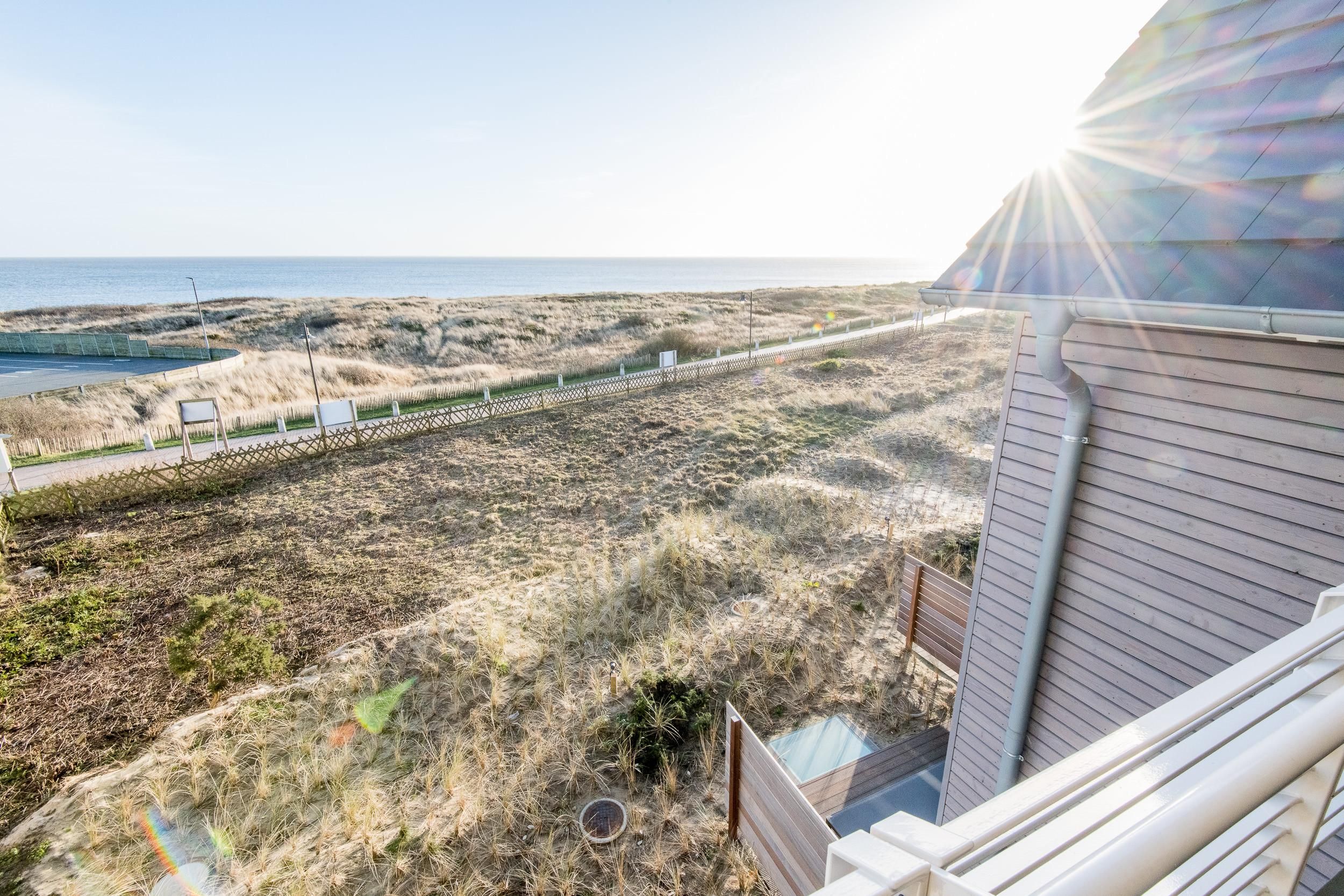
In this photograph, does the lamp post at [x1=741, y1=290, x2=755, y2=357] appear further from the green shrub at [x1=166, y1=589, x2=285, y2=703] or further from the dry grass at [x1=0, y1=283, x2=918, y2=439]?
the green shrub at [x1=166, y1=589, x2=285, y2=703]

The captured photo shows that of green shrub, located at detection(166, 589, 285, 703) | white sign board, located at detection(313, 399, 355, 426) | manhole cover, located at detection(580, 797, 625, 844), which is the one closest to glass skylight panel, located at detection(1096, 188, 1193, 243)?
manhole cover, located at detection(580, 797, 625, 844)

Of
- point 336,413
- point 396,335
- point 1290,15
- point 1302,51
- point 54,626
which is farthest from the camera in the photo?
point 396,335

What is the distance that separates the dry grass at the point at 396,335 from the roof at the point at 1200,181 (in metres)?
22.7

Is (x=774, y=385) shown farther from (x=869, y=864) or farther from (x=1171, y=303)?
(x=869, y=864)

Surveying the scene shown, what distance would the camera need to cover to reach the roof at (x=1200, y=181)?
267 centimetres

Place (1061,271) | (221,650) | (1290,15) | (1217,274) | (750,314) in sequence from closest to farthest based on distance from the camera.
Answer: (1217,274) < (1290,15) < (1061,271) < (221,650) < (750,314)

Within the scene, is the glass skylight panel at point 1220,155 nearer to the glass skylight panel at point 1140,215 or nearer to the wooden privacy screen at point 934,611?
the glass skylight panel at point 1140,215

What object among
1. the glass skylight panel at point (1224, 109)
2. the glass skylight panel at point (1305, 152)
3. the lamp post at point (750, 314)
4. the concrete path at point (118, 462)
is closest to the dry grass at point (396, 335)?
the lamp post at point (750, 314)

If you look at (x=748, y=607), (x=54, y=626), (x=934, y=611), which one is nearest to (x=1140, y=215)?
(x=934, y=611)

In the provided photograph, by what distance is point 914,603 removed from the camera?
7086mm

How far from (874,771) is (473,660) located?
4.70m

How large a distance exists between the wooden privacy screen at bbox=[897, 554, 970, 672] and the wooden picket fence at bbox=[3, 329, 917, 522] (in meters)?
14.9

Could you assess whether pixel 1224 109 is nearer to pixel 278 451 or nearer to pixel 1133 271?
pixel 1133 271

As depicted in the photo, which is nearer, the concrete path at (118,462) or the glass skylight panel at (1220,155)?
the glass skylight panel at (1220,155)
